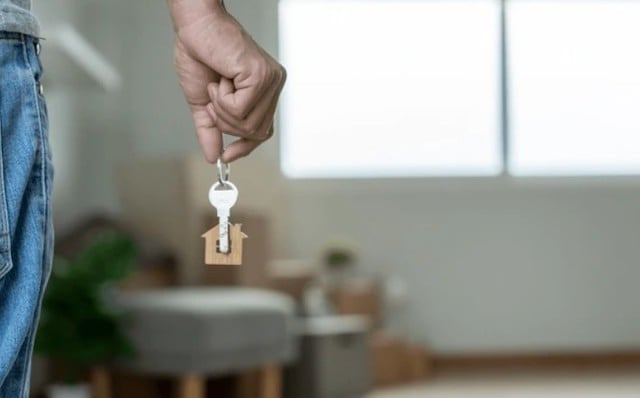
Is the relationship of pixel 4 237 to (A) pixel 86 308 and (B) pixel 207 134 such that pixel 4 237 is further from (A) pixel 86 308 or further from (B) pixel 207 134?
(A) pixel 86 308

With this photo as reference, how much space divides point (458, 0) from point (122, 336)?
282 centimetres

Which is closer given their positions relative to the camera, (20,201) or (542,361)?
(20,201)

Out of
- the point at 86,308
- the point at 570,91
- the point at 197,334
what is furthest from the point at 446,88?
the point at 86,308

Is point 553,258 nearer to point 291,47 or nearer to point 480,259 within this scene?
point 480,259

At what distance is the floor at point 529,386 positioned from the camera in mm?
4449

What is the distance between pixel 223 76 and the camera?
0.90m

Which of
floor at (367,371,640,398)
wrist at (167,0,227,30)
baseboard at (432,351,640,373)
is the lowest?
floor at (367,371,640,398)

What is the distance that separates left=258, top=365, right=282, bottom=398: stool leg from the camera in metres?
3.76

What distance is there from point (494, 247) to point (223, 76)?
4.74 metres

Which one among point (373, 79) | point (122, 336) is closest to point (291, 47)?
point (373, 79)

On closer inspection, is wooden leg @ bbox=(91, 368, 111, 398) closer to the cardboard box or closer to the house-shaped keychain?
the cardboard box

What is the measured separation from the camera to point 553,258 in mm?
5574

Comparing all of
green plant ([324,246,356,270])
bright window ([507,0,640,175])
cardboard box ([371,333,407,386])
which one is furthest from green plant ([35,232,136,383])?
bright window ([507,0,640,175])

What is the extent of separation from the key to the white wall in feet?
14.8
